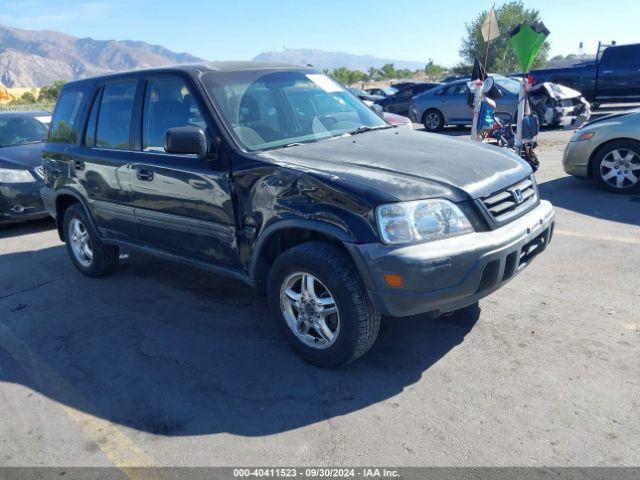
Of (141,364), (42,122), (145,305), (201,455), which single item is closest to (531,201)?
(201,455)

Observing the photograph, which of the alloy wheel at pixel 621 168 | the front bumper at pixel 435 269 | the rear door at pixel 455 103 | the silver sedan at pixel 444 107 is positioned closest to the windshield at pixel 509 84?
the silver sedan at pixel 444 107

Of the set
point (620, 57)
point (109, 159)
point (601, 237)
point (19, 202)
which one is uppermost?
point (620, 57)

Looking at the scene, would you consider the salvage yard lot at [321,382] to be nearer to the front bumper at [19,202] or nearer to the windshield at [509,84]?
the front bumper at [19,202]

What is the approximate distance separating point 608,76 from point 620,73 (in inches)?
12.8

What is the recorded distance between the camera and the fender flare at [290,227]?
3098 mm

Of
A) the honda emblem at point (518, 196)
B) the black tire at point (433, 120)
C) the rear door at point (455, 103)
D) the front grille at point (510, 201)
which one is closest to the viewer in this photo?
the front grille at point (510, 201)

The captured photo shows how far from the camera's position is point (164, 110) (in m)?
4.27

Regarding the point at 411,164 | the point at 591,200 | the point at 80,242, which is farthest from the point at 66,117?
the point at 591,200

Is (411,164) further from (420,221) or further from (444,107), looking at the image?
(444,107)

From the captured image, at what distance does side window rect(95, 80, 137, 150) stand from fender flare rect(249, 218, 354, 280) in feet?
5.77

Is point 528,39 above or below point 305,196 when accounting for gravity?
above

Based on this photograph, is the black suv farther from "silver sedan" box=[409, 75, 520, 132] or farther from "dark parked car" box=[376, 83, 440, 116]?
"dark parked car" box=[376, 83, 440, 116]

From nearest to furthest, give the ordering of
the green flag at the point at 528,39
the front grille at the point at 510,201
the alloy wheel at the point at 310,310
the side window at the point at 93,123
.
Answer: the front grille at the point at 510,201 → the alloy wheel at the point at 310,310 → the side window at the point at 93,123 → the green flag at the point at 528,39

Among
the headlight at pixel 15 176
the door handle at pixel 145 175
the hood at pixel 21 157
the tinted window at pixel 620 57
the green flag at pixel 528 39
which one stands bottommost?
the headlight at pixel 15 176
